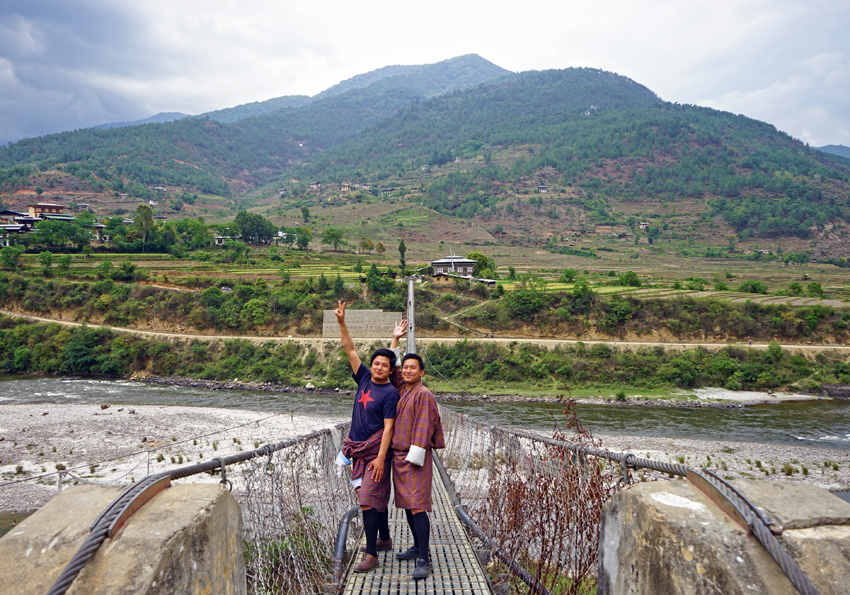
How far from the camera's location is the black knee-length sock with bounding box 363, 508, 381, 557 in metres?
2.61

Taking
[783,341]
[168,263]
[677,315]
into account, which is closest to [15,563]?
[677,315]

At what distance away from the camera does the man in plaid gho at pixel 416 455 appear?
98.3 inches

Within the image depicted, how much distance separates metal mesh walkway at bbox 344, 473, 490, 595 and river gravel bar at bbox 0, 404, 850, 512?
737 cm

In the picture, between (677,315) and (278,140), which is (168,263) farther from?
(278,140)

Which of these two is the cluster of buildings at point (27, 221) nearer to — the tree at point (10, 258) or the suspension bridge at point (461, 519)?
the tree at point (10, 258)

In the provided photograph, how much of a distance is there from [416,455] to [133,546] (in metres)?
1.57

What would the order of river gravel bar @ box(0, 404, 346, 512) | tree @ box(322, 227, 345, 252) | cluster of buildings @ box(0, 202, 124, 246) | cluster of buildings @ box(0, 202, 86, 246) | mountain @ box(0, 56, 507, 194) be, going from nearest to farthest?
river gravel bar @ box(0, 404, 346, 512)
cluster of buildings @ box(0, 202, 124, 246)
cluster of buildings @ box(0, 202, 86, 246)
tree @ box(322, 227, 345, 252)
mountain @ box(0, 56, 507, 194)

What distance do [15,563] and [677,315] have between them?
27.7 meters

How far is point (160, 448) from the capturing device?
11195 millimetres

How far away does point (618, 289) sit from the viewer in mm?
29578

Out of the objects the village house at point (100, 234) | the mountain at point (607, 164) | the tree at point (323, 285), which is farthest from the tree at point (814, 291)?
the village house at point (100, 234)

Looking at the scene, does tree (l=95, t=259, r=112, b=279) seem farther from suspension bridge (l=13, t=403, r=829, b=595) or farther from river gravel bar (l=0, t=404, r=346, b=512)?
suspension bridge (l=13, t=403, r=829, b=595)

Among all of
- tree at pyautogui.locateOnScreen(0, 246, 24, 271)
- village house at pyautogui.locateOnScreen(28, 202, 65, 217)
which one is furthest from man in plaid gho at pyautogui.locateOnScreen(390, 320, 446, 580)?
village house at pyautogui.locateOnScreen(28, 202, 65, 217)

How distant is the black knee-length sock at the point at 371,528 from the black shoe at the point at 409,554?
0.17m
